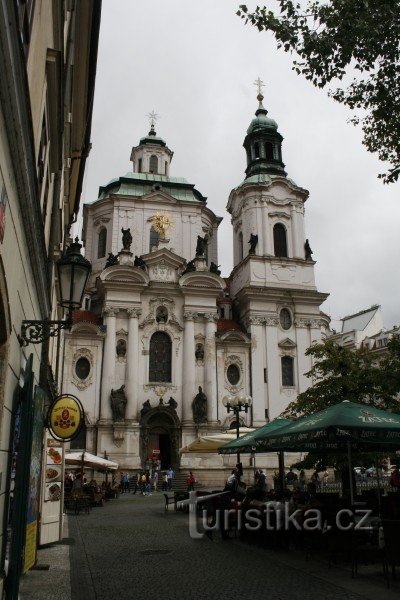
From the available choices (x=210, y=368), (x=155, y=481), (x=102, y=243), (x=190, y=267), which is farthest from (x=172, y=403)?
(x=102, y=243)

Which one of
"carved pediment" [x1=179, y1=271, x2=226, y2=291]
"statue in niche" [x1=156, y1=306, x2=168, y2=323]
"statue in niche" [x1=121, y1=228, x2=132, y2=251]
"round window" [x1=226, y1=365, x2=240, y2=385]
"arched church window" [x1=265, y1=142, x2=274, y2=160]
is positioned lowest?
"round window" [x1=226, y1=365, x2=240, y2=385]

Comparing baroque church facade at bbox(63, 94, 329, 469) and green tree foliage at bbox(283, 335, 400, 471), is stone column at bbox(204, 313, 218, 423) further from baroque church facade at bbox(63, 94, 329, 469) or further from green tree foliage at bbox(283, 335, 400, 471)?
green tree foliage at bbox(283, 335, 400, 471)

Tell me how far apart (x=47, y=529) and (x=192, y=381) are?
2704cm

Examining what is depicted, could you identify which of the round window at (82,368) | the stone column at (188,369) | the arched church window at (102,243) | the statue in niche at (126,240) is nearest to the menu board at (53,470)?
the stone column at (188,369)

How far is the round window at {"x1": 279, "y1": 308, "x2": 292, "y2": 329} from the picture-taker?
4344 cm

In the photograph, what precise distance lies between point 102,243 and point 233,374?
635 inches

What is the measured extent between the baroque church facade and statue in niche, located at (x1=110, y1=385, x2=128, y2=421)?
0.07 meters

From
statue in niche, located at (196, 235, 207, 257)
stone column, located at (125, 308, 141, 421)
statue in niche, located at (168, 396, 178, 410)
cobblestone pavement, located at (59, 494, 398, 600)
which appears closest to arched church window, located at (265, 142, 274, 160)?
statue in niche, located at (196, 235, 207, 257)

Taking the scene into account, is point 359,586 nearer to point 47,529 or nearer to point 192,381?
point 47,529

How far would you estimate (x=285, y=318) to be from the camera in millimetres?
43812

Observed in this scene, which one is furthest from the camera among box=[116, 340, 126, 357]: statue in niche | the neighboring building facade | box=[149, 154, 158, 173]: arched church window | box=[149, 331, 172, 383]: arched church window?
box=[149, 154, 158, 173]: arched church window

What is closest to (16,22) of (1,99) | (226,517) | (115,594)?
(1,99)

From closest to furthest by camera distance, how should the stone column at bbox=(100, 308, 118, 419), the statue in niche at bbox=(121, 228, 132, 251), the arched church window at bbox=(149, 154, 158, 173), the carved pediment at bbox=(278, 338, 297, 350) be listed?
the stone column at bbox=(100, 308, 118, 419) → the statue in niche at bbox=(121, 228, 132, 251) → the carved pediment at bbox=(278, 338, 297, 350) → the arched church window at bbox=(149, 154, 158, 173)

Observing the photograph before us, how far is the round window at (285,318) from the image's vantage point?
43.4m
